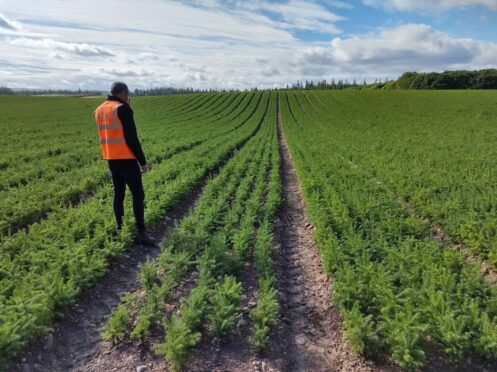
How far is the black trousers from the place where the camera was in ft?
19.6

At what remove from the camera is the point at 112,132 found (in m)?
5.68

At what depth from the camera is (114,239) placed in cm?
605

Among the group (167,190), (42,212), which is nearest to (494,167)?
(167,190)

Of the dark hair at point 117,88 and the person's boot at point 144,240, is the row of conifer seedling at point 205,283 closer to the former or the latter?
the person's boot at point 144,240

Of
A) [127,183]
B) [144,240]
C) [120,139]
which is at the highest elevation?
[120,139]

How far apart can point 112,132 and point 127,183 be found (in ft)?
3.22

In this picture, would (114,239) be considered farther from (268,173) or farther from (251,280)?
(268,173)

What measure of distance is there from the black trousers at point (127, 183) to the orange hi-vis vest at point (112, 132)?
0.19 meters

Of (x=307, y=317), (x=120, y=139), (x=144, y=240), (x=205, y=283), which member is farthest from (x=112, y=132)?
(x=307, y=317)

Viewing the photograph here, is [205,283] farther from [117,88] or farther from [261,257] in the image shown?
[117,88]

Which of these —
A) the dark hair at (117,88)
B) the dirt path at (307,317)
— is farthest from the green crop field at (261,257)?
the dark hair at (117,88)

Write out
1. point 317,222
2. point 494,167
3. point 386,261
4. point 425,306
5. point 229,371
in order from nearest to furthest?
1. point 229,371
2. point 425,306
3. point 386,261
4. point 317,222
5. point 494,167

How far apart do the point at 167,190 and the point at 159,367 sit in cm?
566

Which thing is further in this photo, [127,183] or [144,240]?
[144,240]
